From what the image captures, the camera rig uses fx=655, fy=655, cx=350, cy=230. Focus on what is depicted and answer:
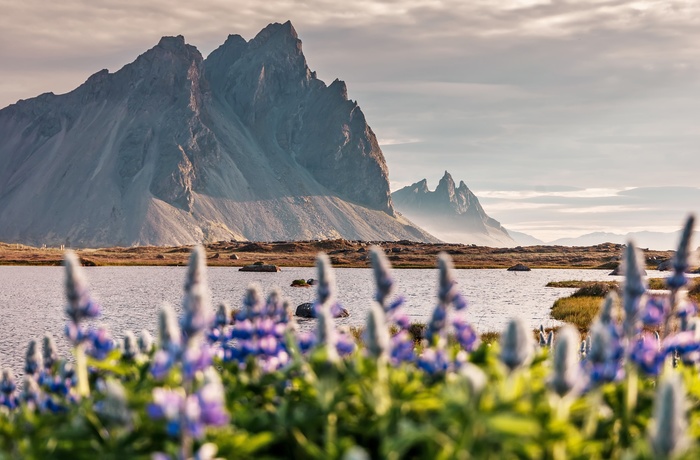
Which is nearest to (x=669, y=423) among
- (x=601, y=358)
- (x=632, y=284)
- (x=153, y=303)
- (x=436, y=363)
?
(x=601, y=358)

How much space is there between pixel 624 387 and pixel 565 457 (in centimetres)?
199

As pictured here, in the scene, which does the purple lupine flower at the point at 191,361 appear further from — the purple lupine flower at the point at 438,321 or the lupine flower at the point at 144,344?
the lupine flower at the point at 144,344

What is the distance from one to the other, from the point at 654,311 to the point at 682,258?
599 mm

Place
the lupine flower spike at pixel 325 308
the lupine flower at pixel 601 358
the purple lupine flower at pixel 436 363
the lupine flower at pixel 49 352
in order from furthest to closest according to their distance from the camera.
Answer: the lupine flower at pixel 49 352 < the purple lupine flower at pixel 436 363 < the lupine flower spike at pixel 325 308 < the lupine flower at pixel 601 358

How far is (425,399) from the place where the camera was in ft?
17.8

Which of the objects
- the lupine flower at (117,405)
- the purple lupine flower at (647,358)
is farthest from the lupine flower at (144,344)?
the purple lupine flower at (647,358)

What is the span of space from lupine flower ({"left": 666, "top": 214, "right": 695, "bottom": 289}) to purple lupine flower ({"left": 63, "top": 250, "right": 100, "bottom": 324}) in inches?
218

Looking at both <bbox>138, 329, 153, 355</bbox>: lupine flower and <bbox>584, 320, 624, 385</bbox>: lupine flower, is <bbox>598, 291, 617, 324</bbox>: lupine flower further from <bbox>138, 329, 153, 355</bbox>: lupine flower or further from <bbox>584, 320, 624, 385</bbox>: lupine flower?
<bbox>138, 329, 153, 355</bbox>: lupine flower

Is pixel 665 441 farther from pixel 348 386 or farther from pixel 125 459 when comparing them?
pixel 125 459

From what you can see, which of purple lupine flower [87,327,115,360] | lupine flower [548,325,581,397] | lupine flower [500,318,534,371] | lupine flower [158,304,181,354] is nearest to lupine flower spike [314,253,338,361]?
lupine flower [158,304,181,354]

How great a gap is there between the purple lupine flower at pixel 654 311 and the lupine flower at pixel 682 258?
27 cm

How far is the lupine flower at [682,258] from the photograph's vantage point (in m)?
6.19

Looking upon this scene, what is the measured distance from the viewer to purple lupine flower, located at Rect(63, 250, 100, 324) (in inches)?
222

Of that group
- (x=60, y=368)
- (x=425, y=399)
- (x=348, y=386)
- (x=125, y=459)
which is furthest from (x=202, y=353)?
(x=60, y=368)
